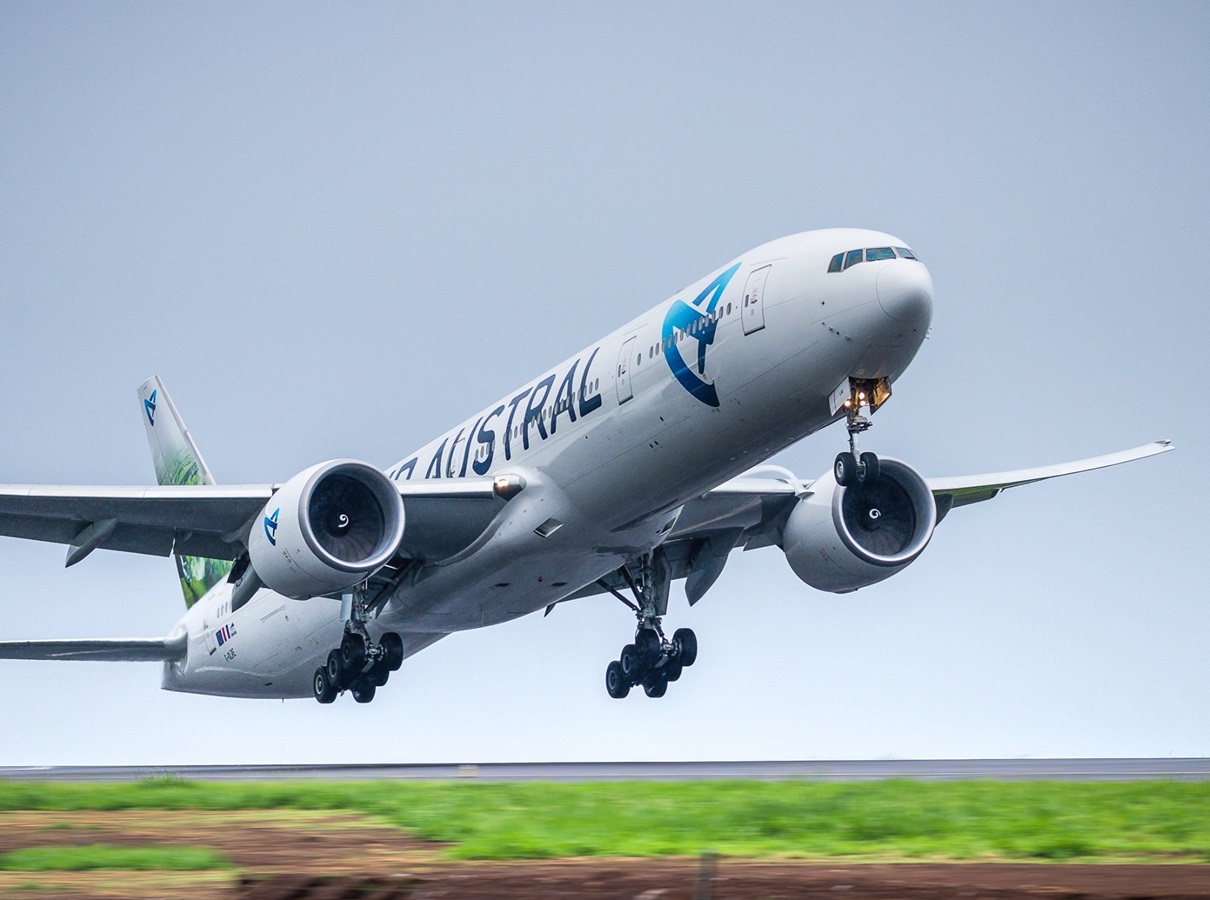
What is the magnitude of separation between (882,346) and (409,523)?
931 cm

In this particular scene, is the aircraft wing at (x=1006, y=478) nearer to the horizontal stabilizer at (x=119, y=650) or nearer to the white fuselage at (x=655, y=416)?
the white fuselage at (x=655, y=416)

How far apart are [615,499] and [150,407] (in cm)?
2363

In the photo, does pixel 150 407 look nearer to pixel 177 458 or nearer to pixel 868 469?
pixel 177 458

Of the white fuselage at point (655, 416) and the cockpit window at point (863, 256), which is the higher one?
the cockpit window at point (863, 256)

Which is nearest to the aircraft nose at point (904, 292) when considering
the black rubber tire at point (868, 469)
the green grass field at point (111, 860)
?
the black rubber tire at point (868, 469)

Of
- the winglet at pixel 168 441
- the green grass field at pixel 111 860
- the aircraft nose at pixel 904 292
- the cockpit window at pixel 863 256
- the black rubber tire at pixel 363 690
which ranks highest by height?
the winglet at pixel 168 441

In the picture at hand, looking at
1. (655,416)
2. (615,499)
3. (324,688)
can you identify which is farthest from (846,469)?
(324,688)

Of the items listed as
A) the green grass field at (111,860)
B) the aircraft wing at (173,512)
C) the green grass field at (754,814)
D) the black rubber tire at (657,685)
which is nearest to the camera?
the green grass field at (111,860)

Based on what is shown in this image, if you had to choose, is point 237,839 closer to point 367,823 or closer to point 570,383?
point 367,823

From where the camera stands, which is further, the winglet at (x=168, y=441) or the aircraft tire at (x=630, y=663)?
the winglet at (x=168, y=441)

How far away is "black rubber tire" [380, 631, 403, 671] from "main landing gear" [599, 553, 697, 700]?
435cm

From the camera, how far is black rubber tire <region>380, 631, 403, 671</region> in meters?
27.4

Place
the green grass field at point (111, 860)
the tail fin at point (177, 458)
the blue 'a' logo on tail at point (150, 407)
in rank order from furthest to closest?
1. the blue 'a' logo on tail at point (150, 407)
2. the tail fin at point (177, 458)
3. the green grass field at point (111, 860)

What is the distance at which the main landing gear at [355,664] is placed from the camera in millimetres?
26594
